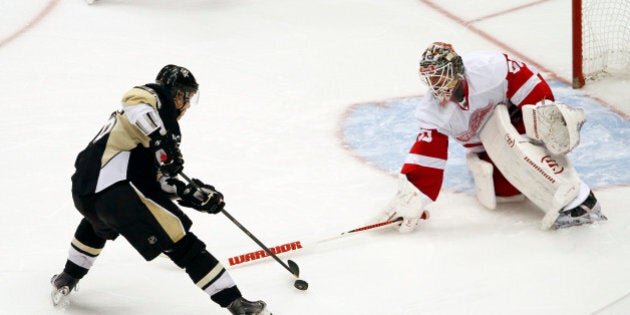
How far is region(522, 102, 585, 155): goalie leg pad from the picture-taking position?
3.43 m

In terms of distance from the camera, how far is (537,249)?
3.45 metres

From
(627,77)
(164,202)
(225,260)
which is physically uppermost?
(164,202)

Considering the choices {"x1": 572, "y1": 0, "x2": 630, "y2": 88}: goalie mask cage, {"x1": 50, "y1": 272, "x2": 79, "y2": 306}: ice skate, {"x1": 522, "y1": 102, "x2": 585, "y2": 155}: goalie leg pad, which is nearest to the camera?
{"x1": 50, "y1": 272, "x2": 79, "y2": 306}: ice skate

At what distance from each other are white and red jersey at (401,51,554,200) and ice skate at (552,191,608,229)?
1.40 feet

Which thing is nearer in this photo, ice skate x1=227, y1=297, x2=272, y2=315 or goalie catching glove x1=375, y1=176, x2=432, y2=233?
ice skate x1=227, y1=297, x2=272, y2=315

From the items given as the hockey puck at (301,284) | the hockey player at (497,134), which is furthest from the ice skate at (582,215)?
the hockey puck at (301,284)

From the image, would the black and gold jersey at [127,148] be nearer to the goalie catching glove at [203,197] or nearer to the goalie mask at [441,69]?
the goalie catching glove at [203,197]

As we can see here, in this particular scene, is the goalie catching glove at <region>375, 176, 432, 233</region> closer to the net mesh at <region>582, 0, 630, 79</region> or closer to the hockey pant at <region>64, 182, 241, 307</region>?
the hockey pant at <region>64, 182, 241, 307</region>

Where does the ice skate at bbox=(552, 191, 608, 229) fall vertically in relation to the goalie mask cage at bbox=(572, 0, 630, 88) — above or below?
above

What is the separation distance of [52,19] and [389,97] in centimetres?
231

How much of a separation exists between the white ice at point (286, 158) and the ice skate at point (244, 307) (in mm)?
188

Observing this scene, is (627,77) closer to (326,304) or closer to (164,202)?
(326,304)

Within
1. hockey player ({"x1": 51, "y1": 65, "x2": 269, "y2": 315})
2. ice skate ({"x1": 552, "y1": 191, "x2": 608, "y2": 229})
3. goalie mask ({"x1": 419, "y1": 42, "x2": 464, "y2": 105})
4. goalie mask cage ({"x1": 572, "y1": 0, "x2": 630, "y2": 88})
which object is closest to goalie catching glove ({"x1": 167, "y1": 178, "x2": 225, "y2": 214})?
hockey player ({"x1": 51, "y1": 65, "x2": 269, "y2": 315})

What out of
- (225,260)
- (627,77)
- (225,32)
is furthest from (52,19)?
(627,77)
